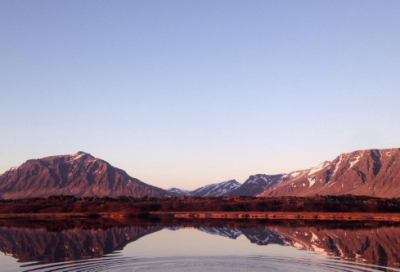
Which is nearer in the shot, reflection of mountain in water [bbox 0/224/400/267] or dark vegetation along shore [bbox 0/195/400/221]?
reflection of mountain in water [bbox 0/224/400/267]

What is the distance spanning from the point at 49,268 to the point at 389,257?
2018 cm

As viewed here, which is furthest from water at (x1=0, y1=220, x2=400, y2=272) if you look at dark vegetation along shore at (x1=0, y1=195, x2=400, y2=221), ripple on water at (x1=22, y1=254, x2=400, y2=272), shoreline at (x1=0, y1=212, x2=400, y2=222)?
dark vegetation along shore at (x1=0, y1=195, x2=400, y2=221)

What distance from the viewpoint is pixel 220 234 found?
40469mm

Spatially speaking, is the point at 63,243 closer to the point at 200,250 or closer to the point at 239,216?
the point at 200,250

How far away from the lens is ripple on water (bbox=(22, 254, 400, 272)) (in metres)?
22.6

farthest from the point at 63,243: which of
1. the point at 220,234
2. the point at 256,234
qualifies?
the point at 256,234

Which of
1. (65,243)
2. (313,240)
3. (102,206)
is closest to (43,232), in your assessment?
(65,243)

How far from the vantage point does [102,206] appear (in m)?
81.1

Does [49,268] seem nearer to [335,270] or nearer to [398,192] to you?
[335,270]

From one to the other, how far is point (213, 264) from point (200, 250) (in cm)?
592

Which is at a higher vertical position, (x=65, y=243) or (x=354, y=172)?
(x=354, y=172)

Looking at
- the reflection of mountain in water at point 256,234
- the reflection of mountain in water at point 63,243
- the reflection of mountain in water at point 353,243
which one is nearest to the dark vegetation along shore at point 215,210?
the reflection of mountain in water at point 256,234

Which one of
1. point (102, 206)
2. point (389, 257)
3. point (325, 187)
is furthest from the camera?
point (325, 187)

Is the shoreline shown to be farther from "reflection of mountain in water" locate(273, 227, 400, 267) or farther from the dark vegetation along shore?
"reflection of mountain in water" locate(273, 227, 400, 267)
